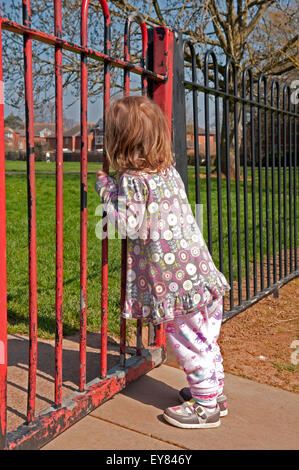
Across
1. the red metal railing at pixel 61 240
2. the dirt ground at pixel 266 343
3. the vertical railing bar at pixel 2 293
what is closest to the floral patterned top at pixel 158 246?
the red metal railing at pixel 61 240

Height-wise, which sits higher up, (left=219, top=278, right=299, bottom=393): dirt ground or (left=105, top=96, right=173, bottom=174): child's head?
(left=105, top=96, right=173, bottom=174): child's head

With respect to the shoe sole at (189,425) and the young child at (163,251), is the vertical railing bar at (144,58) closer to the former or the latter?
the young child at (163,251)

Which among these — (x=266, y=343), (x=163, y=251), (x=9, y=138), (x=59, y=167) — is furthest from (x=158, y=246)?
(x=9, y=138)

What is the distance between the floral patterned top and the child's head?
0.05 metres

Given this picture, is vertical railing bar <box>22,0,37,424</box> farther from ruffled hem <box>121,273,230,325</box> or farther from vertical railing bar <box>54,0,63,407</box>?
ruffled hem <box>121,273,230,325</box>

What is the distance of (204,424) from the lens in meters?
2.25

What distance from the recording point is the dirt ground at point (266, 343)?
2.97 metres

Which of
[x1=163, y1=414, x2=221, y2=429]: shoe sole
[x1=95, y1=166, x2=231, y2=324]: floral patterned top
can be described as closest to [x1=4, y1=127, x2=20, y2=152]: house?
[x1=95, y1=166, x2=231, y2=324]: floral patterned top

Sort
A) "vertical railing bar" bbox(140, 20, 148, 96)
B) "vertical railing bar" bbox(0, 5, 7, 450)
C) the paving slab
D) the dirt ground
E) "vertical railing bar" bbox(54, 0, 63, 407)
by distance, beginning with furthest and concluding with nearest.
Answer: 1. the dirt ground
2. "vertical railing bar" bbox(140, 20, 148, 96)
3. the paving slab
4. "vertical railing bar" bbox(54, 0, 63, 407)
5. "vertical railing bar" bbox(0, 5, 7, 450)

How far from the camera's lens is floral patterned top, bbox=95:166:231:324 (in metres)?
2.17

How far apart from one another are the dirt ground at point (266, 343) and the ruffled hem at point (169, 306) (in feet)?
2.86

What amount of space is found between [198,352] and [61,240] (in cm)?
80

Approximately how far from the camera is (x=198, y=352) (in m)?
2.33

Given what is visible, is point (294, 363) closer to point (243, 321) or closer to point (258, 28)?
point (243, 321)
